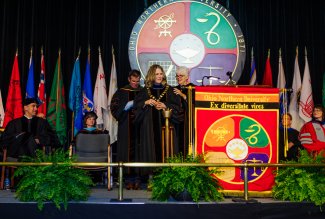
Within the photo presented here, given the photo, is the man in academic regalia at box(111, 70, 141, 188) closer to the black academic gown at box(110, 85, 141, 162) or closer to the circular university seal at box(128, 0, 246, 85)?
the black academic gown at box(110, 85, 141, 162)

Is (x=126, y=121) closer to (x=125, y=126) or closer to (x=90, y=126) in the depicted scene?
(x=125, y=126)

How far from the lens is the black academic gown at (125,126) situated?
6.12 m

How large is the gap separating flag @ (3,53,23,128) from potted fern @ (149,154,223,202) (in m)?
4.40

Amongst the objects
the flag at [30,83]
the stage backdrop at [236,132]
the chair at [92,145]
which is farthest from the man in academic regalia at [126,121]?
the flag at [30,83]

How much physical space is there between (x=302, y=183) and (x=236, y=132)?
2.66 ft

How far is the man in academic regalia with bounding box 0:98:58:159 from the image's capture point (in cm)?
617

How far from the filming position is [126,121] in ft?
20.3

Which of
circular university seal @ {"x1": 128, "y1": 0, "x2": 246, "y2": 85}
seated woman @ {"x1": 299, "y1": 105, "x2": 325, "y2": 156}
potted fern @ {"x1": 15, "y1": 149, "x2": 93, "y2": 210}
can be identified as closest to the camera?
potted fern @ {"x1": 15, "y1": 149, "x2": 93, "y2": 210}

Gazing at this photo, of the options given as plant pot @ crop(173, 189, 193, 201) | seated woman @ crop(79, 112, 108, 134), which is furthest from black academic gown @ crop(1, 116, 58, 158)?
plant pot @ crop(173, 189, 193, 201)

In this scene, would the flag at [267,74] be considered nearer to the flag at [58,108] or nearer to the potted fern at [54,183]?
the flag at [58,108]

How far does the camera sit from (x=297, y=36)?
28.8 feet

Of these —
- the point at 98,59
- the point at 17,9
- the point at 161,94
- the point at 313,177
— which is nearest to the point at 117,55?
the point at 98,59
